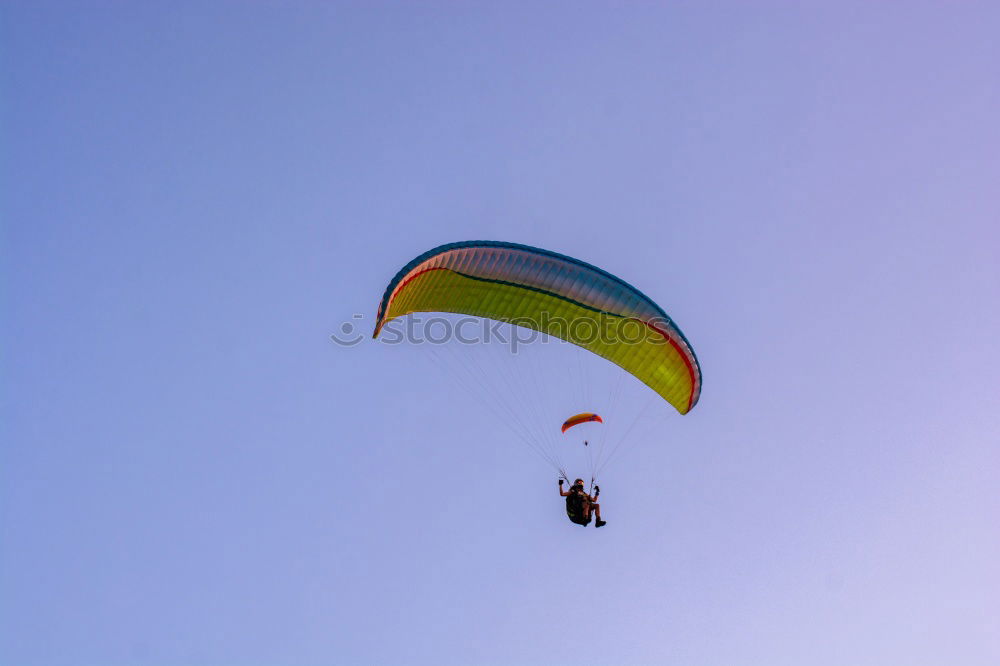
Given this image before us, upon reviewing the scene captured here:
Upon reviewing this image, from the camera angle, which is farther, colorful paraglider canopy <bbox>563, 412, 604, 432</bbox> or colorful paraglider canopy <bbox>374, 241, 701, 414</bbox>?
colorful paraglider canopy <bbox>563, 412, 604, 432</bbox>

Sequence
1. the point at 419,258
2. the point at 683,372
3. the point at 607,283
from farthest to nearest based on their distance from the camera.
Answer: the point at 683,372 < the point at 607,283 < the point at 419,258

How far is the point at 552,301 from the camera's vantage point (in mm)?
18844

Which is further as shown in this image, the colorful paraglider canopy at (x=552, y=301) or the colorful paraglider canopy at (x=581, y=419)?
the colorful paraglider canopy at (x=581, y=419)

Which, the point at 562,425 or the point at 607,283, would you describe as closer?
the point at 607,283

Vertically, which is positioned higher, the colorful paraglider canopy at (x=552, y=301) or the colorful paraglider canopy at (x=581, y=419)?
the colorful paraglider canopy at (x=552, y=301)

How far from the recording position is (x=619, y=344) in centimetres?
1986

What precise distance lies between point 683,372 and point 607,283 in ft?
8.91

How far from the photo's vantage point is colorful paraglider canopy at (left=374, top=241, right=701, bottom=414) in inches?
701

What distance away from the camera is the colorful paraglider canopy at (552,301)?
17.8 meters

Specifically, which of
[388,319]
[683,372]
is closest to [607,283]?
[683,372]

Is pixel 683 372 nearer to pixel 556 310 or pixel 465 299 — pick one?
pixel 556 310

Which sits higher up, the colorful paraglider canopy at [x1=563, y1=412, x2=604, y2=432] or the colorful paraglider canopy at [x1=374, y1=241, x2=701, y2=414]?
the colorful paraglider canopy at [x1=374, y1=241, x2=701, y2=414]

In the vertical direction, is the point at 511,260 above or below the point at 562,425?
above

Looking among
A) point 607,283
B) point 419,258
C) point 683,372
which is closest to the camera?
point 419,258
